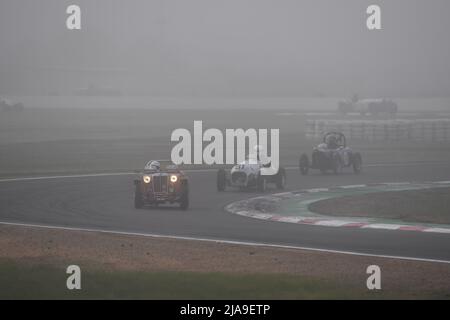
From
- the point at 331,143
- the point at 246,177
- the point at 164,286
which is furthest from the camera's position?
the point at 331,143

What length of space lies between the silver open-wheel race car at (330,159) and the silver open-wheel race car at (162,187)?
11.4 m

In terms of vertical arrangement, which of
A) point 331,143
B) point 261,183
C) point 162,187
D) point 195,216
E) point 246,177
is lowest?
point 195,216

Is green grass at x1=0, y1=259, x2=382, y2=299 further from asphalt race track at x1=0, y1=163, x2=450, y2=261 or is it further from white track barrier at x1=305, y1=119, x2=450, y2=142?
white track barrier at x1=305, y1=119, x2=450, y2=142

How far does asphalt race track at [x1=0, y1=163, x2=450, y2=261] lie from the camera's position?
60.3 ft

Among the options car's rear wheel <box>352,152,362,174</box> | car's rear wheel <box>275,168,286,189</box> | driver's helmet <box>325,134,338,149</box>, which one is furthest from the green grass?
car's rear wheel <box>352,152,362,174</box>

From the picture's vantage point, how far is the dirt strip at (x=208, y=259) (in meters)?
14.5

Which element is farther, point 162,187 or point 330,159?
point 330,159

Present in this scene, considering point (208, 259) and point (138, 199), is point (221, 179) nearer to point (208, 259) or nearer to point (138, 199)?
point (138, 199)

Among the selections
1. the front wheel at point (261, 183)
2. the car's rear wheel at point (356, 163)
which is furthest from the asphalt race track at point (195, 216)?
the car's rear wheel at point (356, 163)

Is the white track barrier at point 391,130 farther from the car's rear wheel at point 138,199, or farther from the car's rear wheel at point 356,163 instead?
the car's rear wheel at point 138,199

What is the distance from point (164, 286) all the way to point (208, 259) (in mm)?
2902

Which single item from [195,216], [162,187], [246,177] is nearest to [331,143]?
[246,177]

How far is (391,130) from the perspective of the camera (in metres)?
53.7

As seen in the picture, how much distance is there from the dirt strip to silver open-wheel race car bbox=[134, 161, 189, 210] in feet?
15.2
